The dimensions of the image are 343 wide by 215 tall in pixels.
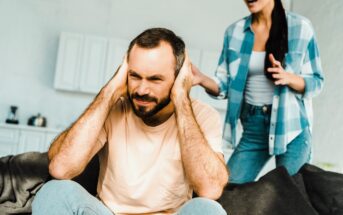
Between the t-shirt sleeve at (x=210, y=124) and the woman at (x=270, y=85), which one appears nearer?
the t-shirt sleeve at (x=210, y=124)

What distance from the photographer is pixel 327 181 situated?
2.02 m

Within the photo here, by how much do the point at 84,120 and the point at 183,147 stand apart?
1.42 feet

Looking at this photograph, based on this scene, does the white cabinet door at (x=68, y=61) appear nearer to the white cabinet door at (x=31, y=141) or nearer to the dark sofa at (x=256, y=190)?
the white cabinet door at (x=31, y=141)

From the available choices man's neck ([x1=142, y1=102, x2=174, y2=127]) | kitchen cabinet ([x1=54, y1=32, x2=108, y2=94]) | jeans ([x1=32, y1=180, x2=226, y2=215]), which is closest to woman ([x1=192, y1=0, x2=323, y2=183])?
man's neck ([x1=142, y1=102, x2=174, y2=127])

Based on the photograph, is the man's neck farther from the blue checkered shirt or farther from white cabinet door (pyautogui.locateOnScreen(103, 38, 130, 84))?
white cabinet door (pyautogui.locateOnScreen(103, 38, 130, 84))

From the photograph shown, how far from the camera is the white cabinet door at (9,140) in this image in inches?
197

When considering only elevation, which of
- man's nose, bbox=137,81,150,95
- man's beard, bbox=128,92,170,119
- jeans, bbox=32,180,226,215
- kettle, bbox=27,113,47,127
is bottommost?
kettle, bbox=27,113,47,127

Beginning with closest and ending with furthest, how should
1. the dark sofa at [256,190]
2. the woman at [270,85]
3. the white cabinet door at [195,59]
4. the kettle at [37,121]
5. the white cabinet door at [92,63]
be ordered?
the dark sofa at [256,190] → the woman at [270,85] → the kettle at [37,121] → the white cabinet door at [92,63] → the white cabinet door at [195,59]

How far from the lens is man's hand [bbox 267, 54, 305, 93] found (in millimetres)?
2008

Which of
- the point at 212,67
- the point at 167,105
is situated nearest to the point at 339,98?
the point at 212,67

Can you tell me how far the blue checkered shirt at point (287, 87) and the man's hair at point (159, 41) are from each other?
0.54 m

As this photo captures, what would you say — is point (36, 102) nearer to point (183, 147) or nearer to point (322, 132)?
point (322, 132)

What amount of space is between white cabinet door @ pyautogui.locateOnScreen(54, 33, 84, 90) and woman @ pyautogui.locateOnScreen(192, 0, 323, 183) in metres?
3.48

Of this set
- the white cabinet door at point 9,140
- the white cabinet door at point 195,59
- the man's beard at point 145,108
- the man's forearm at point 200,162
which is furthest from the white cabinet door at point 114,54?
the man's forearm at point 200,162
